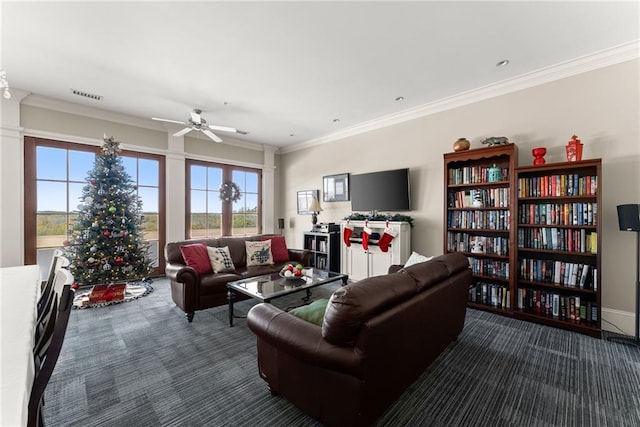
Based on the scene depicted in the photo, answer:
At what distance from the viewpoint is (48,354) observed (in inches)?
35.8

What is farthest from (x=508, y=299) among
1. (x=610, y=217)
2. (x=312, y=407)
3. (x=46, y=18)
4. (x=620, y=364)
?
(x=46, y=18)

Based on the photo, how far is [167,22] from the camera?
2.35 m

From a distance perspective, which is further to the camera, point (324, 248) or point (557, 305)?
point (324, 248)

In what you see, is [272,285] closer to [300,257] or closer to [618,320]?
[300,257]

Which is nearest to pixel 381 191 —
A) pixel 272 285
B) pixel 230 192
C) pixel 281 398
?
pixel 272 285

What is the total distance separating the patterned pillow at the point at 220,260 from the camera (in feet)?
11.9

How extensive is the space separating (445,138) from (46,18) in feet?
15.1

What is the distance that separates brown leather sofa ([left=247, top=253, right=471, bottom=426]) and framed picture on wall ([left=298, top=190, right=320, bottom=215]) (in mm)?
4227

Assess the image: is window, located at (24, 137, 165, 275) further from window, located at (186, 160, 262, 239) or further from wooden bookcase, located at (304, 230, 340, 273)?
wooden bookcase, located at (304, 230, 340, 273)

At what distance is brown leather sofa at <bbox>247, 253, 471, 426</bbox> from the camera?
52.7 inches

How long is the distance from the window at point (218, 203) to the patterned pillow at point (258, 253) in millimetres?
1970

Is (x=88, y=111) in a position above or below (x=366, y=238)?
above

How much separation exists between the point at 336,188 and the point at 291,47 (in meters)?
3.09

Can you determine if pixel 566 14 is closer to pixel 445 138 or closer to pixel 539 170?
pixel 539 170
